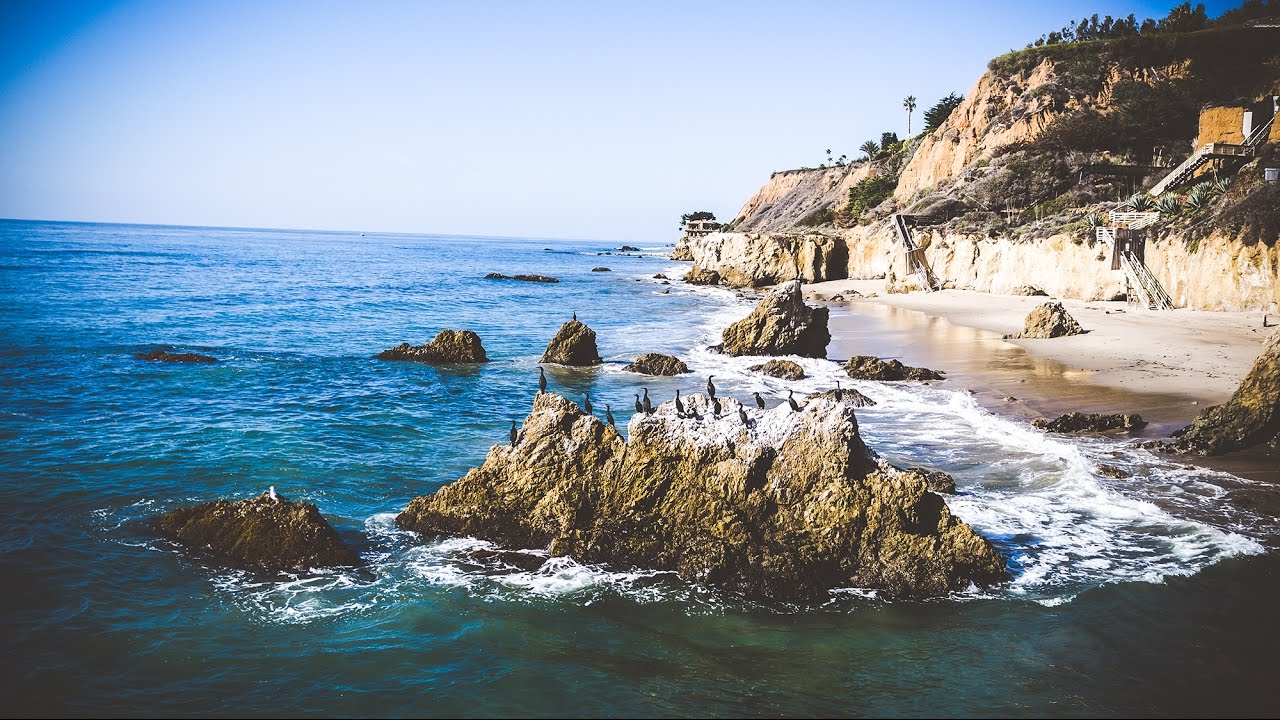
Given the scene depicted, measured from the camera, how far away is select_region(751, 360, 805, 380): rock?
2620 centimetres

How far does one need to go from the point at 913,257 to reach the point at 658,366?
3596 centimetres

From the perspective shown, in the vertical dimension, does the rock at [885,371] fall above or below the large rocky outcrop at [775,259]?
below

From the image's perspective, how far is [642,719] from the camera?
8195mm

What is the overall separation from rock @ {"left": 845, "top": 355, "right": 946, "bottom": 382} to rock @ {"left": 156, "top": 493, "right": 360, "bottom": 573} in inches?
732

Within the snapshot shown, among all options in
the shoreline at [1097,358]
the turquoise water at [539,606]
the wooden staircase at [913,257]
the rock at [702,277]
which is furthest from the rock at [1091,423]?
the rock at [702,277]

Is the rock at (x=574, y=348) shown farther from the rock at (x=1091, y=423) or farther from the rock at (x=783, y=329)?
the rock at (x=1091, y=423)

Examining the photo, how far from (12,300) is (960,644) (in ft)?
179

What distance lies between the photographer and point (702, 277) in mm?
79688

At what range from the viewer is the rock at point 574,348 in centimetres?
2939

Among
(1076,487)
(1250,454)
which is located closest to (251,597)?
(1076,487)

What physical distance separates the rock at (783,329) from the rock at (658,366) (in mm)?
4261

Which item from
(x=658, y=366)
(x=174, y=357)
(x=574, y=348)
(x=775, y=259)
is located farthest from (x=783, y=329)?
(x=775, y=259)

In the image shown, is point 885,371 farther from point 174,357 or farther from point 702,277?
point 702,277

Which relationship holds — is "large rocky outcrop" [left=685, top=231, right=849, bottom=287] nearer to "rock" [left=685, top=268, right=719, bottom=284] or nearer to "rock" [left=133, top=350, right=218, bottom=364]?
"rock" [left=685, top=268, right=719, bottom=284]
